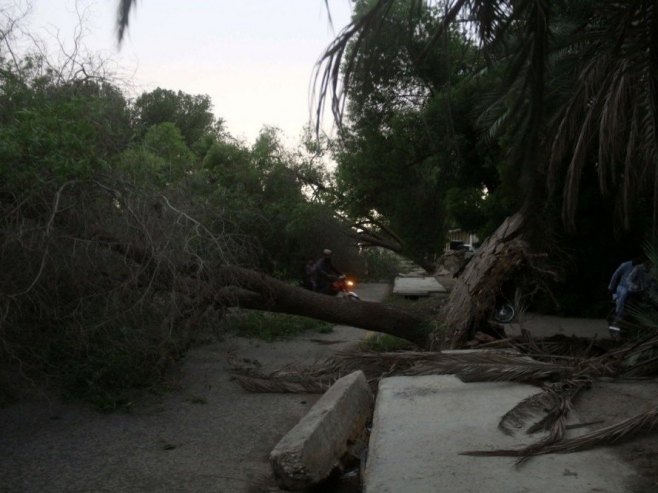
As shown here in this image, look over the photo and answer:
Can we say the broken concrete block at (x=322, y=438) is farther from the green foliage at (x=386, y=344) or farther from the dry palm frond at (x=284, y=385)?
the green foliage at (x=386, y=344)

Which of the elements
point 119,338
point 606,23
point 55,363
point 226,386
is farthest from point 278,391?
point 606,23

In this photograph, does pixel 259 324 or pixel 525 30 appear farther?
pixel 259 324

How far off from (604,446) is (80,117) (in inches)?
239

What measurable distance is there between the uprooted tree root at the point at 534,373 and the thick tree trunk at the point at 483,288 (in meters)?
0.93

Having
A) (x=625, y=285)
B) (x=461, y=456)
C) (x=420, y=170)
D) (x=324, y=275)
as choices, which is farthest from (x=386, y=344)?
(x=420, y=170)

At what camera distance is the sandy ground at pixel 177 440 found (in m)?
5.59

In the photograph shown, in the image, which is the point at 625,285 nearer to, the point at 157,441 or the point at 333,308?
the point at 333,308

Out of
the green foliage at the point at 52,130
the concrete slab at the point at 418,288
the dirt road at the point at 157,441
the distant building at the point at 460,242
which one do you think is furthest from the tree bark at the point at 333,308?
the concrete slab at the point at 418,288

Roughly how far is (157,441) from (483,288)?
199 inches

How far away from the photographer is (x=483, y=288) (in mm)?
9961

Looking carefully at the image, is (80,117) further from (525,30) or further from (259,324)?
(259,324)

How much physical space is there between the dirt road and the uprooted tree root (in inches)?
17.5

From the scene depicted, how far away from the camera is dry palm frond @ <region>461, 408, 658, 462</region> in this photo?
451 cm

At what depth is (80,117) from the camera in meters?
7.72
